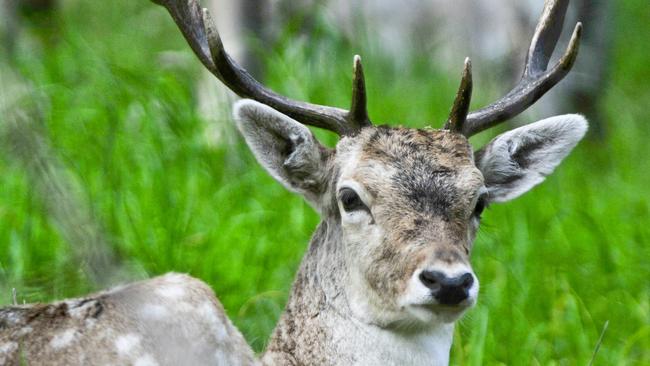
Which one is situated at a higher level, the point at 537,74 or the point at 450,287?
the point at 537,74

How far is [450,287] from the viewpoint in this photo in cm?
455

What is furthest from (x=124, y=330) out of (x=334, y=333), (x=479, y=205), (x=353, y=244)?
(x=479, y=205)

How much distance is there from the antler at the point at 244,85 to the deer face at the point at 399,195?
8 centimetres

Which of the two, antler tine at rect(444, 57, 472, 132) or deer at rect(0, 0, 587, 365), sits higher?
antler tine at rect(444, 57, 472, 132)

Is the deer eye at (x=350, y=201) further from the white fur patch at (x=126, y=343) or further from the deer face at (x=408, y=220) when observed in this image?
the white fur patch at (x=126, y=343)

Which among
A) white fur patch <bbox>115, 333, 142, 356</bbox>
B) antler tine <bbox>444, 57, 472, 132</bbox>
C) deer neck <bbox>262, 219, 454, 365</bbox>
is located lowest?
deer neck <bbox>262, 219, 454, 365</bbox>

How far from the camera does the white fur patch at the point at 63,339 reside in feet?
13.7

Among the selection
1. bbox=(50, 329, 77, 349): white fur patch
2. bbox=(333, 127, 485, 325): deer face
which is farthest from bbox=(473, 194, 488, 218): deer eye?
bbox=(50, 329, 77, 349): white fur patch

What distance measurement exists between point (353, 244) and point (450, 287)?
1.98ft

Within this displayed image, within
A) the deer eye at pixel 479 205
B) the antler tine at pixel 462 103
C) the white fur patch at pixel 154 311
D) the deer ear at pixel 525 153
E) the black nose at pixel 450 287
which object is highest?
the antler tine at pixel 462 103

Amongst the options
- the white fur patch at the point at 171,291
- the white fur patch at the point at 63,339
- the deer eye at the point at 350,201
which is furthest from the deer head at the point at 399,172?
the white fur patch at the point at 63,339

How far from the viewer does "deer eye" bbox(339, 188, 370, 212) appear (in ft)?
16.6

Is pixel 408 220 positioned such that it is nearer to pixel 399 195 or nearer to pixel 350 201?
pixel 399 195

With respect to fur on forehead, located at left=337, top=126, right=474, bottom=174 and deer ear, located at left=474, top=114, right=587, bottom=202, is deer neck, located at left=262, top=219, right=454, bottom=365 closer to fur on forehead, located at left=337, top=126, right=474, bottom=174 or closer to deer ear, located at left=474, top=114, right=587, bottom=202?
fur on forehead, located at left=337, top=126, right=474, bottom=174
